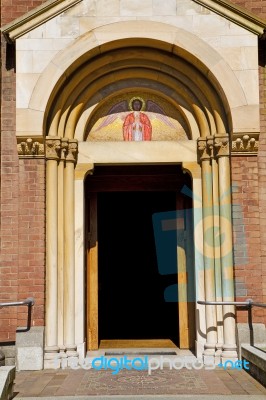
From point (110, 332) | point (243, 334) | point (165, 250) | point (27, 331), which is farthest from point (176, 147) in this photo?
point (110, 332)

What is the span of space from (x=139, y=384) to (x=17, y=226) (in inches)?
117

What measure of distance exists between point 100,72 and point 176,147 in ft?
5.59

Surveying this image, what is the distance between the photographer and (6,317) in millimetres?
7766

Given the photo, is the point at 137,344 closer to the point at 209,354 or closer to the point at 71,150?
the point at 209,354

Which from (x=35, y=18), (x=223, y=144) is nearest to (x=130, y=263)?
(x=223, y=144)

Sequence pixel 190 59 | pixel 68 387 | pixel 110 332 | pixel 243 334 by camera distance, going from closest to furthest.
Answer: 1. pixel 68 387
2. pixel 243 334
3. pixel 190 59
4. pixel 110 332

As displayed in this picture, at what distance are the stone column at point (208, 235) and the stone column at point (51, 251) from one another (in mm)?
2236

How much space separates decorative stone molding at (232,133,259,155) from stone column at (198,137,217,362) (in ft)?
1.37

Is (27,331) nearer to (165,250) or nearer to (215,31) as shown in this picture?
(165,250)

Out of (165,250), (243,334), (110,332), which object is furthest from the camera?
(110,332)

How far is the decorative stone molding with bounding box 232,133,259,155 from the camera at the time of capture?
305 inches

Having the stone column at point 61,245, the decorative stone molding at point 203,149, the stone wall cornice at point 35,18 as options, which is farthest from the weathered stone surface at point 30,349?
the stone wall cornice at point 35,18

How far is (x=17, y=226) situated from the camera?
7902 mm

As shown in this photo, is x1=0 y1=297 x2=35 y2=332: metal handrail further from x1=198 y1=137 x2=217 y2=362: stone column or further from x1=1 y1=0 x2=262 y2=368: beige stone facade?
x1=198 y1=137 x2=217 y2=362: stone column
